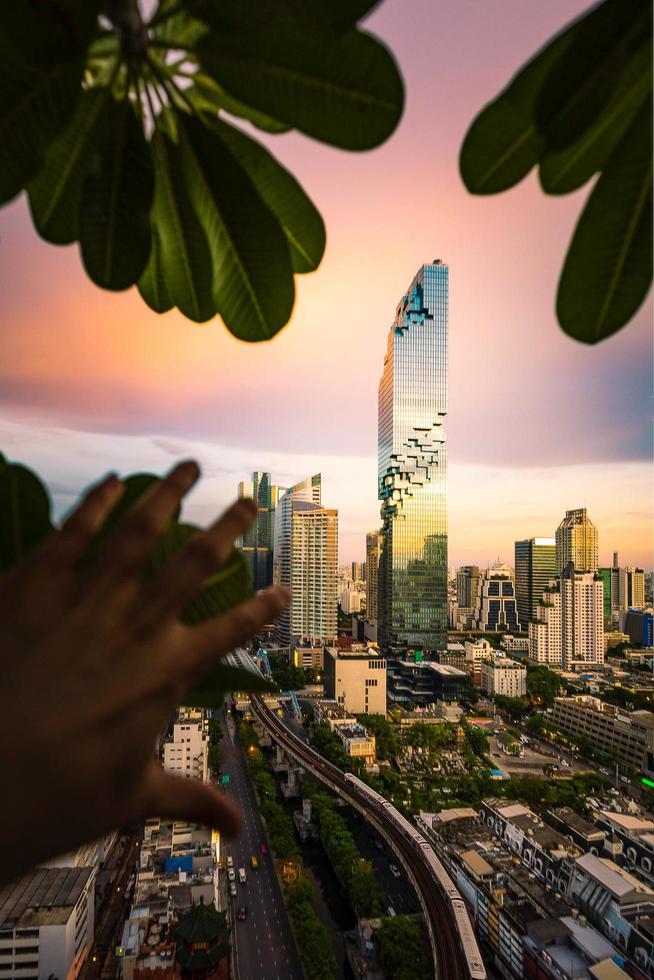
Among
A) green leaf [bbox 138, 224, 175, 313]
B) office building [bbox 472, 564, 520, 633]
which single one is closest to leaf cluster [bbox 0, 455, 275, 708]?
green leaf [bbox 138, 224, 175, 313]

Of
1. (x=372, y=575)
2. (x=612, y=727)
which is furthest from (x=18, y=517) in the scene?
(x=372, y=575)

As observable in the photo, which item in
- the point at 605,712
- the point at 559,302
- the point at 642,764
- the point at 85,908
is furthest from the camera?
the point at 605,712

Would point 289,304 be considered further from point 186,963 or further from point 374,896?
point 374,896

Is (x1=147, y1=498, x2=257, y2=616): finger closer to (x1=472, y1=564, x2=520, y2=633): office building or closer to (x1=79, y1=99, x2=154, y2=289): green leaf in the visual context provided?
(x1=79, y1=99, x2=154, y2=289): green leaf

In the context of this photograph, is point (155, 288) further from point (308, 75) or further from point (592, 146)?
point (592, 146)

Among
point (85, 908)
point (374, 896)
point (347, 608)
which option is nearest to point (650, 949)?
point (374, 896)

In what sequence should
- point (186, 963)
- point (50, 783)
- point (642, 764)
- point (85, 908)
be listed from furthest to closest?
point (642, 764) < point (85, 908) < point (186, 963) < point (50, 783)

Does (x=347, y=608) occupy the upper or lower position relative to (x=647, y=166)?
lower

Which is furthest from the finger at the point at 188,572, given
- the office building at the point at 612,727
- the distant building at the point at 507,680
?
the distant building at the point at 507,680
